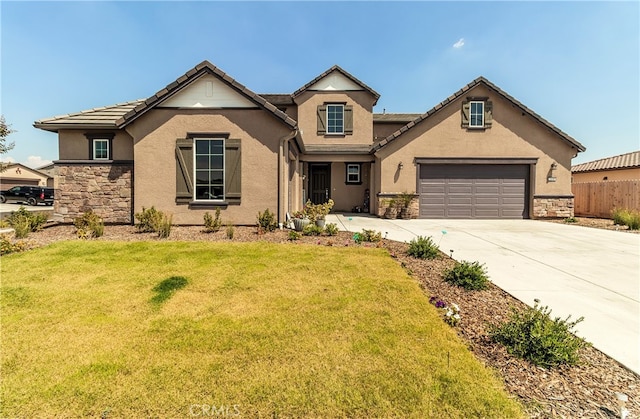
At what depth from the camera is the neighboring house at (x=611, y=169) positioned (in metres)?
17.2

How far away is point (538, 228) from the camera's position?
10984 millimetres

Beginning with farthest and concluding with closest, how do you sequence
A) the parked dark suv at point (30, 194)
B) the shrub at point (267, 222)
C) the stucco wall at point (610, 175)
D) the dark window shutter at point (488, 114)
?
the parked dark suv at point (30, 194) → the stucco wall at point (610, 175) → the dark window shutter at point (488, 114) → the shrub at point (267, 222)

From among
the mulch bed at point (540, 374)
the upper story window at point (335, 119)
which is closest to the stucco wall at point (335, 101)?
the upper story window at point (335, 119)

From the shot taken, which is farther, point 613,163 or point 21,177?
point 21,177

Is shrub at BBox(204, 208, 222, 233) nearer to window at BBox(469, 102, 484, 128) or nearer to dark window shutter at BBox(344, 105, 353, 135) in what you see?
dark window shutter at BBox(344, 105, 353, 135)

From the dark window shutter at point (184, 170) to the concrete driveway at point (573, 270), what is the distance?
7000mm

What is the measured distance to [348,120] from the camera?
16.6 meters

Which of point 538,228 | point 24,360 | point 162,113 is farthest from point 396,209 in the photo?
point 24,360

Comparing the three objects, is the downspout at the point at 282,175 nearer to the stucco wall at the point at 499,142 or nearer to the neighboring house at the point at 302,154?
the neighboring house at the point at 302,154

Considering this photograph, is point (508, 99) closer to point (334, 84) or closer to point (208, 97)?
point (334, 84)

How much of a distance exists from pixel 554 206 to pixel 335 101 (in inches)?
502

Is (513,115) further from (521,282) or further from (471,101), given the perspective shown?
(521,282)

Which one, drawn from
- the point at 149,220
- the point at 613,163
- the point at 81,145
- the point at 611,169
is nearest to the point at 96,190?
the point at 81,145

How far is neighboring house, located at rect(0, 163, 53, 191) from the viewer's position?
3285cm
